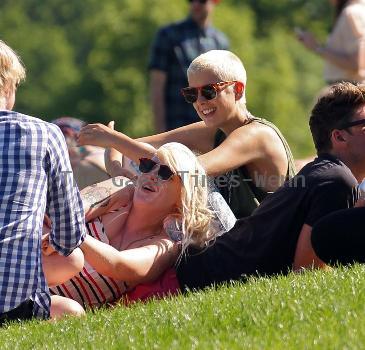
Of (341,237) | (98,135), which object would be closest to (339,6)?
(98,135)

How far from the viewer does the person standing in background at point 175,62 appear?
40.1ft

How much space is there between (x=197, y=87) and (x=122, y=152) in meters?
0.61

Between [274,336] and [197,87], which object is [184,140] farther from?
[274,336]

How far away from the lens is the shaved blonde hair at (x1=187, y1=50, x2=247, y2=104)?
7.93 meters

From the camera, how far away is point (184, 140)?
328 inches

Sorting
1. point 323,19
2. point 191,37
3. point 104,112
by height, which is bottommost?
point 104,112

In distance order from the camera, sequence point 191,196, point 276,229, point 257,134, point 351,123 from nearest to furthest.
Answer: point 276,229
point 351,123
point 191,196
point 257,134

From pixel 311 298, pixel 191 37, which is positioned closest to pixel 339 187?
pixel 311 298

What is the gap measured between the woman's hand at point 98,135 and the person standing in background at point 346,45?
9.84ft

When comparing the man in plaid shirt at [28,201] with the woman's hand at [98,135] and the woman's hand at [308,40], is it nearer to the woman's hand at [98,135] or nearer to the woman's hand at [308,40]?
the woman's hand at [98,135]

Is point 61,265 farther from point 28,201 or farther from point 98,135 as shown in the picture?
point 98,135

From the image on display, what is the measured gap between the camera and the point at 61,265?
6379 millimetres

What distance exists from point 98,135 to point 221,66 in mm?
834

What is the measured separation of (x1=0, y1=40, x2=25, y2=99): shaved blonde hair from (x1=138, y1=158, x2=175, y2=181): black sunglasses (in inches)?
41.6
